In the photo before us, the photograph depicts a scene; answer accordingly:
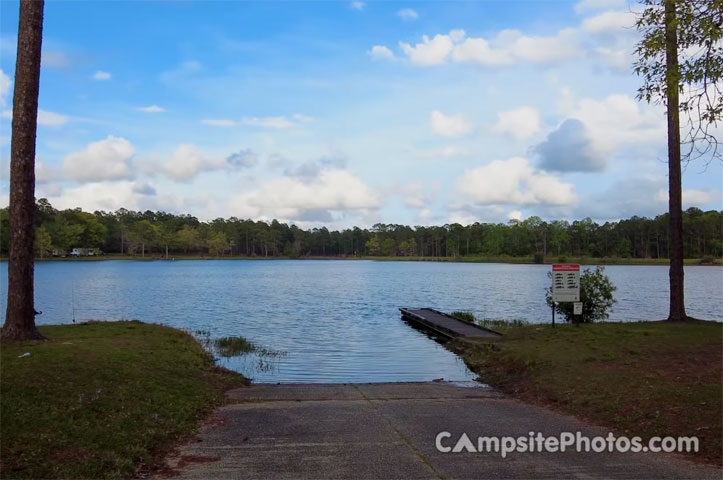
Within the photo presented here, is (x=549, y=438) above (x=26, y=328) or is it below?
below

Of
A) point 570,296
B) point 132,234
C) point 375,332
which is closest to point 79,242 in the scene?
point 132,234

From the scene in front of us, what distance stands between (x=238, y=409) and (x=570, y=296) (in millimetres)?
10597

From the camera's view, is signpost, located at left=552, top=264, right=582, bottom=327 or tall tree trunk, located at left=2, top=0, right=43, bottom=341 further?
signpost, located at left=552, top=264, right=582, bottom=327

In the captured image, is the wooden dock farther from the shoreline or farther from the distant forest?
the distant forest

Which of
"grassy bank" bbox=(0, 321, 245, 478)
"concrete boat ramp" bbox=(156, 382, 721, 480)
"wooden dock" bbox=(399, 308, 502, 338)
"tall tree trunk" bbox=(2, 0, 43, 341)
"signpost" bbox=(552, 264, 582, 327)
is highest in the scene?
"tall tree trunk" bbox=(2, 0, 43, 341)

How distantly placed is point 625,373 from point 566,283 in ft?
20.6

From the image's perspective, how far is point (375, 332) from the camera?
80.7 ft

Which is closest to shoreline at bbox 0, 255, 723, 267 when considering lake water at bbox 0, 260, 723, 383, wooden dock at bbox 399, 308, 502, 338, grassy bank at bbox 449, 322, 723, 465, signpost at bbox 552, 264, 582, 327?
lake water at bbox 0, 260, 723, 383

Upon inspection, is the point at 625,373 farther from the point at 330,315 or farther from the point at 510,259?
the point at 510,259

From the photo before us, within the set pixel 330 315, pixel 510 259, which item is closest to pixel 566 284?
pixel 330 315

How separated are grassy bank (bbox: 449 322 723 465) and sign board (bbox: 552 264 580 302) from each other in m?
0.95

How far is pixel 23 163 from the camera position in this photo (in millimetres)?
10711

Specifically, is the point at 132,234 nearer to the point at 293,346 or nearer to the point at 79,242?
the point at 79,242

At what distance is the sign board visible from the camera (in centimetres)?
1596
